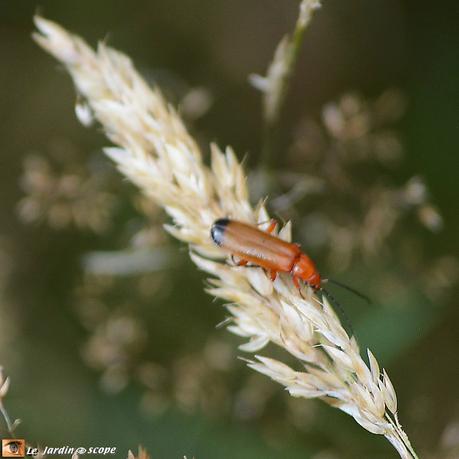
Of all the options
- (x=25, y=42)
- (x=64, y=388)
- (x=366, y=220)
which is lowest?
(x=64, y=388)

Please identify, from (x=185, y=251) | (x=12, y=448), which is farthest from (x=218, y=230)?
(x=12, y=448)

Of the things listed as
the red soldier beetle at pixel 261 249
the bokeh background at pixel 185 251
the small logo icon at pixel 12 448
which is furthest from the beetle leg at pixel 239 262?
the small logo icon at pixel 12 448

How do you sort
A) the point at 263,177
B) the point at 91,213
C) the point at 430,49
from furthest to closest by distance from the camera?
the point at 430,49, the point at 91,213, the point at 263,177

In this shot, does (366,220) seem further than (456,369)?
No

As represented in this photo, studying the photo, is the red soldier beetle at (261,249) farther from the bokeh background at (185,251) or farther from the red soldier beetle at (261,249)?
the bokeh background at (185,251)

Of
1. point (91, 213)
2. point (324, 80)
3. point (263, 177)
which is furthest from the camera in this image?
point (324, 80)

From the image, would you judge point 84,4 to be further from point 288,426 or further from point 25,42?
point 288,426

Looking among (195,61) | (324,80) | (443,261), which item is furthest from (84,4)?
(443,261)
